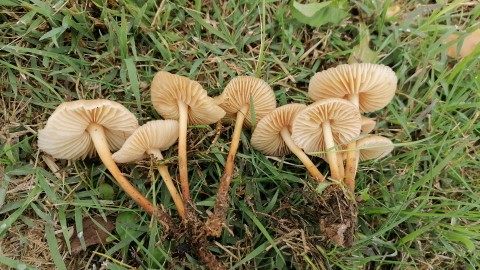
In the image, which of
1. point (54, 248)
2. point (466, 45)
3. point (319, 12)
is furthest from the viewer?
point (466, 45)

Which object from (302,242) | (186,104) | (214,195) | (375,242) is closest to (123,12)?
(186,104)

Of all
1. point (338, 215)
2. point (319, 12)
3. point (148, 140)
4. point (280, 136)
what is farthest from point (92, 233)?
point (319, 12)

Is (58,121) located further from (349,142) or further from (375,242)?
(375,242)

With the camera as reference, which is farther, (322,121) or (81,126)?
(322,121)

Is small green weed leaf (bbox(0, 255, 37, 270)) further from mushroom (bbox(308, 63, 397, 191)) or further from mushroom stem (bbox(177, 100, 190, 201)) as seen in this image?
mushroom (bbox(308, 63, 397, 191))

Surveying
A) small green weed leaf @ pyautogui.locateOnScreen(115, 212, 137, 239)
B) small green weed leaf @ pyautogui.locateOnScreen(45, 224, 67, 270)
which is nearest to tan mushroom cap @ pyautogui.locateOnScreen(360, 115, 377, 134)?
small green weed leaf @ pyautogui.locateOnScreen(115, 212, 137, 239)

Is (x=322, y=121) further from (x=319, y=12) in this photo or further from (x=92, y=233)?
(x=92, y=233)

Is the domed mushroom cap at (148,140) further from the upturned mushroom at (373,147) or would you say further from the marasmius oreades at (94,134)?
the upturned mushroom at (373,147)
